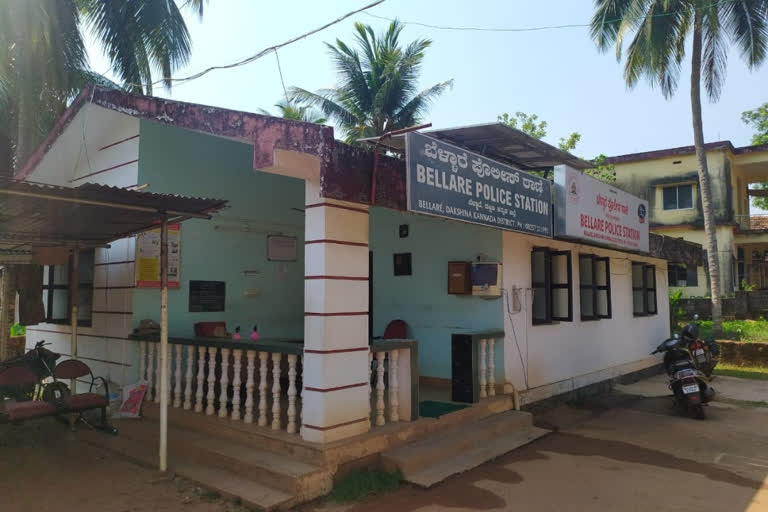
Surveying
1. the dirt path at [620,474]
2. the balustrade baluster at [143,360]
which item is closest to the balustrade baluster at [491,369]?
the dirt path at [620,474]

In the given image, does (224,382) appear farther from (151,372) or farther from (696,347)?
(696,347)

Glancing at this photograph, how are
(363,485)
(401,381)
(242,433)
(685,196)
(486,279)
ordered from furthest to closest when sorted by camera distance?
(685,196)
(486,279)
(401,381)
(242,433)
(363,485)

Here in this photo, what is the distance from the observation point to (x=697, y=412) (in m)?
6.82

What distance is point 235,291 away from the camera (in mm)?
6797

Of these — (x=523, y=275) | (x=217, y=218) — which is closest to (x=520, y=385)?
(x=523, y=275)

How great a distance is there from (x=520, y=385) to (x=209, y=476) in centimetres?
391

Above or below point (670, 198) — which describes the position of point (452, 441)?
below

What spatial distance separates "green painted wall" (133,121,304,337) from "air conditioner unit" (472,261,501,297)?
2.60m

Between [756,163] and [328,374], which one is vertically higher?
[756,163]

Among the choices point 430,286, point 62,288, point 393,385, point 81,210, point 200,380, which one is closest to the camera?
point 81,210

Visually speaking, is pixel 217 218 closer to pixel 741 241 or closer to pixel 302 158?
pixel 302 158

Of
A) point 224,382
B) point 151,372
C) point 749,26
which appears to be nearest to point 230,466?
point 224,382

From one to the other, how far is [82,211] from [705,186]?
15.2 meters

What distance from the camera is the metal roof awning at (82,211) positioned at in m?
3.79
